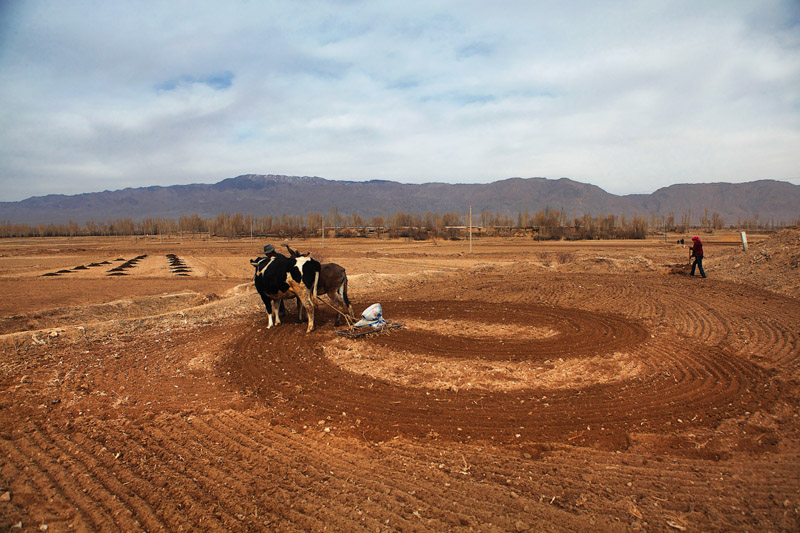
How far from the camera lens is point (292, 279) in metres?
11.1

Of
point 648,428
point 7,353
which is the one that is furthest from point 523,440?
point 7,353

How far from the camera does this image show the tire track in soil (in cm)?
604

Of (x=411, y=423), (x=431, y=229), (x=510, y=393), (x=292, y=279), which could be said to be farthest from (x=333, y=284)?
(x=431, y=229)

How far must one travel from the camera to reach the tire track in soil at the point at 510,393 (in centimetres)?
604

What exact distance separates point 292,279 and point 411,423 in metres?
6.00

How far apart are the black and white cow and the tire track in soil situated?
3.42 ft

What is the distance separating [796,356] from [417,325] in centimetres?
815

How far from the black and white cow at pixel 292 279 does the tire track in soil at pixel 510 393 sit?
1043mm

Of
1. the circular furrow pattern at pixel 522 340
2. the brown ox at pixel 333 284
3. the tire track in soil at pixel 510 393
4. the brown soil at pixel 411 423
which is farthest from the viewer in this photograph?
the brown ox at pixel 333 284

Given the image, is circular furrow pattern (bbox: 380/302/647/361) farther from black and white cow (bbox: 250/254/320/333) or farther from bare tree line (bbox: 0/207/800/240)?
bare tree line (bbox: 0/207/800/240)

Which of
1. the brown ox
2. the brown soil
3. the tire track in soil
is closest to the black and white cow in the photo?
the brown ox

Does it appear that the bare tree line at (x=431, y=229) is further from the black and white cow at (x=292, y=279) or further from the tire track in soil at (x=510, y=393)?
the tire track in soil at (x=510, y=393)

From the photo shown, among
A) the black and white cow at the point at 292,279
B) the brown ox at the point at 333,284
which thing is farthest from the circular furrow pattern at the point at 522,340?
the black and white cow at the point at 292,279

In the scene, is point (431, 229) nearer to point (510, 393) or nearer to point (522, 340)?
point (522, 340)
